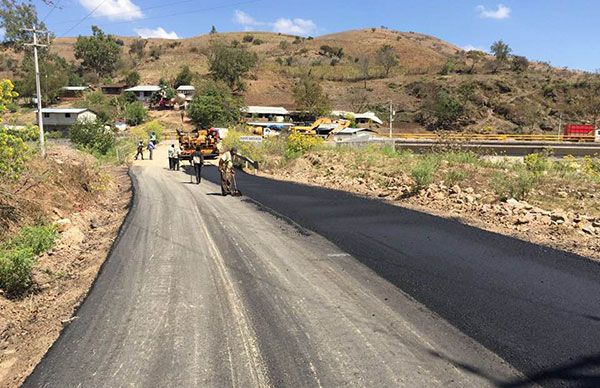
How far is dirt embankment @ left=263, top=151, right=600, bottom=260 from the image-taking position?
32.0 ft

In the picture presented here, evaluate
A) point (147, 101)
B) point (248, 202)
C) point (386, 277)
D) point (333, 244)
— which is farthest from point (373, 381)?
point (147, 101)

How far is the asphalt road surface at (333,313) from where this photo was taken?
14.6 ft

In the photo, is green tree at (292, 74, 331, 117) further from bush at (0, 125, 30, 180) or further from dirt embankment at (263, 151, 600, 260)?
bush at (0, 125, 30, 180)

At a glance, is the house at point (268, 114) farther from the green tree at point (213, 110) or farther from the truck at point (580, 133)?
the truck at point (580, 133)

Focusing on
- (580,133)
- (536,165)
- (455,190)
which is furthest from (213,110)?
(455,190)

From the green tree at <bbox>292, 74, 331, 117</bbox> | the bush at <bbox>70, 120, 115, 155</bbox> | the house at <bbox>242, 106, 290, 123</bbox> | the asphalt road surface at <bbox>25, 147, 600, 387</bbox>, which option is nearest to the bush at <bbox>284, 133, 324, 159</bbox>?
the asphalt road surface at <bbox>25, 147, 600, 387</bbox>

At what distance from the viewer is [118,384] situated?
4.26 meters

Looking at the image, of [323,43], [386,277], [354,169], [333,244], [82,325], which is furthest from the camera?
[323,43]

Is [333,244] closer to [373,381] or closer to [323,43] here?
[373,381]

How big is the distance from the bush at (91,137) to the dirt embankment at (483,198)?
21.1 m

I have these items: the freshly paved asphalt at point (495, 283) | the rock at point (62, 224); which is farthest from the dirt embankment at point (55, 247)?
the freshly paved asphalt at point (495, 283)

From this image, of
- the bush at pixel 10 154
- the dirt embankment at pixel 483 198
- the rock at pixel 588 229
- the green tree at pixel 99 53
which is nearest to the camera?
the bush at pixel 10 154

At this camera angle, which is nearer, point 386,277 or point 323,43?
point 386,277

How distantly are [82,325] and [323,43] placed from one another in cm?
17875
